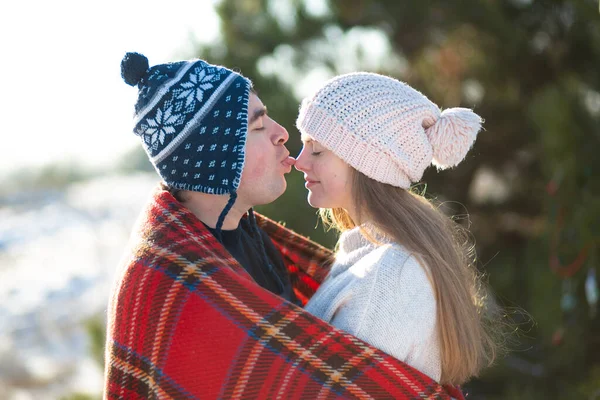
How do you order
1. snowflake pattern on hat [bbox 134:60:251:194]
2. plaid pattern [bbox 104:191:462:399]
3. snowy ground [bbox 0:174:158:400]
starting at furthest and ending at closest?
snowy ground [bbox 0:174:158:400] < snowflake pattern on hat [bbox 134:60:251:194] < plaid pattern [bbox 104:191:462:399]

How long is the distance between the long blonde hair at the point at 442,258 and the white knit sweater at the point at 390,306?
30 mm

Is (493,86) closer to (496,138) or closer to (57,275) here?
(496,138)

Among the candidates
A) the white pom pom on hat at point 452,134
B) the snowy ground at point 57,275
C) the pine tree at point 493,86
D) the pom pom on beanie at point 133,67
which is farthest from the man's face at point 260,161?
the snowy ground at point 57,275

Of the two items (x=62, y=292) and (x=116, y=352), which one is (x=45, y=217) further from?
(x=116, y=352)

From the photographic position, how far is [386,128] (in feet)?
6.40

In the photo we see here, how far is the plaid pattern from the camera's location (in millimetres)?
1642

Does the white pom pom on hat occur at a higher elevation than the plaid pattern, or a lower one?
higher

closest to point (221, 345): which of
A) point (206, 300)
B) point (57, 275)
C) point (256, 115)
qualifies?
point (206, 300)

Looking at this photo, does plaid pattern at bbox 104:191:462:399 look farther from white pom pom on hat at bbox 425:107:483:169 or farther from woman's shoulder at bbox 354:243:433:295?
white pom pom on hat at bbox 425:107:483:169

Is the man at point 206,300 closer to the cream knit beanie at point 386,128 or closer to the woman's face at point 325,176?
the woman's face at point 325,176

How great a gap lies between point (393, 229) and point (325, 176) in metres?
0.28

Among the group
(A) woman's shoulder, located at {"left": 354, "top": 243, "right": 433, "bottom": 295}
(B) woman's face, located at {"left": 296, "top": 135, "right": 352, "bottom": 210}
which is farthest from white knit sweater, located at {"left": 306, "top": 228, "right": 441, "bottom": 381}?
(B) woman's face, located at {"left": 296, "top": 135, "right": 352, "bottom": 210}

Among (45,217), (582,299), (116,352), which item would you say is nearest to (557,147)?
(582,299)

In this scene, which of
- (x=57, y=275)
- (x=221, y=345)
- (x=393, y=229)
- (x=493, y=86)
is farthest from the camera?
(x=57, y=275)
